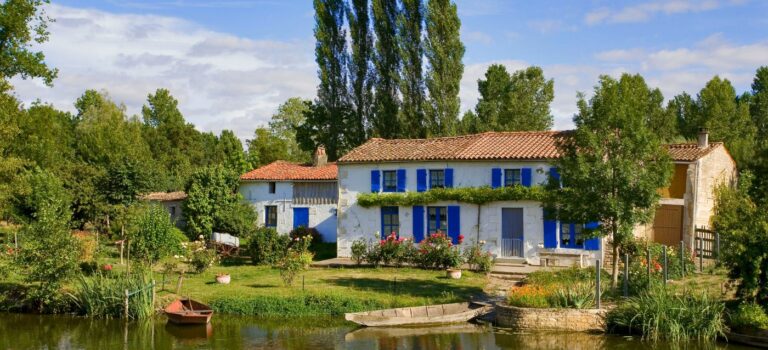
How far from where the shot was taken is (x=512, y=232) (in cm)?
2859

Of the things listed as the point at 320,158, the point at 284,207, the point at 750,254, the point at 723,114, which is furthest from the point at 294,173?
the point at 723,114

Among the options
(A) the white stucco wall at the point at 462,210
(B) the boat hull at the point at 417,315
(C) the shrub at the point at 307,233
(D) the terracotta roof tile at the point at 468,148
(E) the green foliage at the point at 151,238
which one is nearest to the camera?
(B) the boat hull at the point at 417,315

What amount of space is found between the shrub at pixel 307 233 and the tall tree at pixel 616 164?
59.3 feet

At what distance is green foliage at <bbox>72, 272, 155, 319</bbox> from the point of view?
21.6m

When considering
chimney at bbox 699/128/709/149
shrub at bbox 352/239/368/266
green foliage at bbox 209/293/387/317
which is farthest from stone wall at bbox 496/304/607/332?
chimney at bbox 699/128/709/149

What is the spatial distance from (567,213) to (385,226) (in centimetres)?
1126

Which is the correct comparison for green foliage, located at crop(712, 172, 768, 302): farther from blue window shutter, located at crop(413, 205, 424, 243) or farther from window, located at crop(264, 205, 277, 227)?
window, located at crop(264, 205, 277, 227)

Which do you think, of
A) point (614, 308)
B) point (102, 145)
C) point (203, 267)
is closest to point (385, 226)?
point (203, 267)

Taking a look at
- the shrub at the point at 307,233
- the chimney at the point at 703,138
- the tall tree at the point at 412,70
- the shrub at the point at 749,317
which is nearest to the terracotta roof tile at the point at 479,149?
the chimney at the point at 703,138

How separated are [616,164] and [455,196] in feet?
32.0

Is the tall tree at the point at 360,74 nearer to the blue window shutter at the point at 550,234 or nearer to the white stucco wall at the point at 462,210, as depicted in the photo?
the white stucco wall at the point at 462,210

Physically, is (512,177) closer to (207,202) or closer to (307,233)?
(307,233)

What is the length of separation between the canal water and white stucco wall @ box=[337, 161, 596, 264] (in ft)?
28.6

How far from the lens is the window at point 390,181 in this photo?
31391 mm
